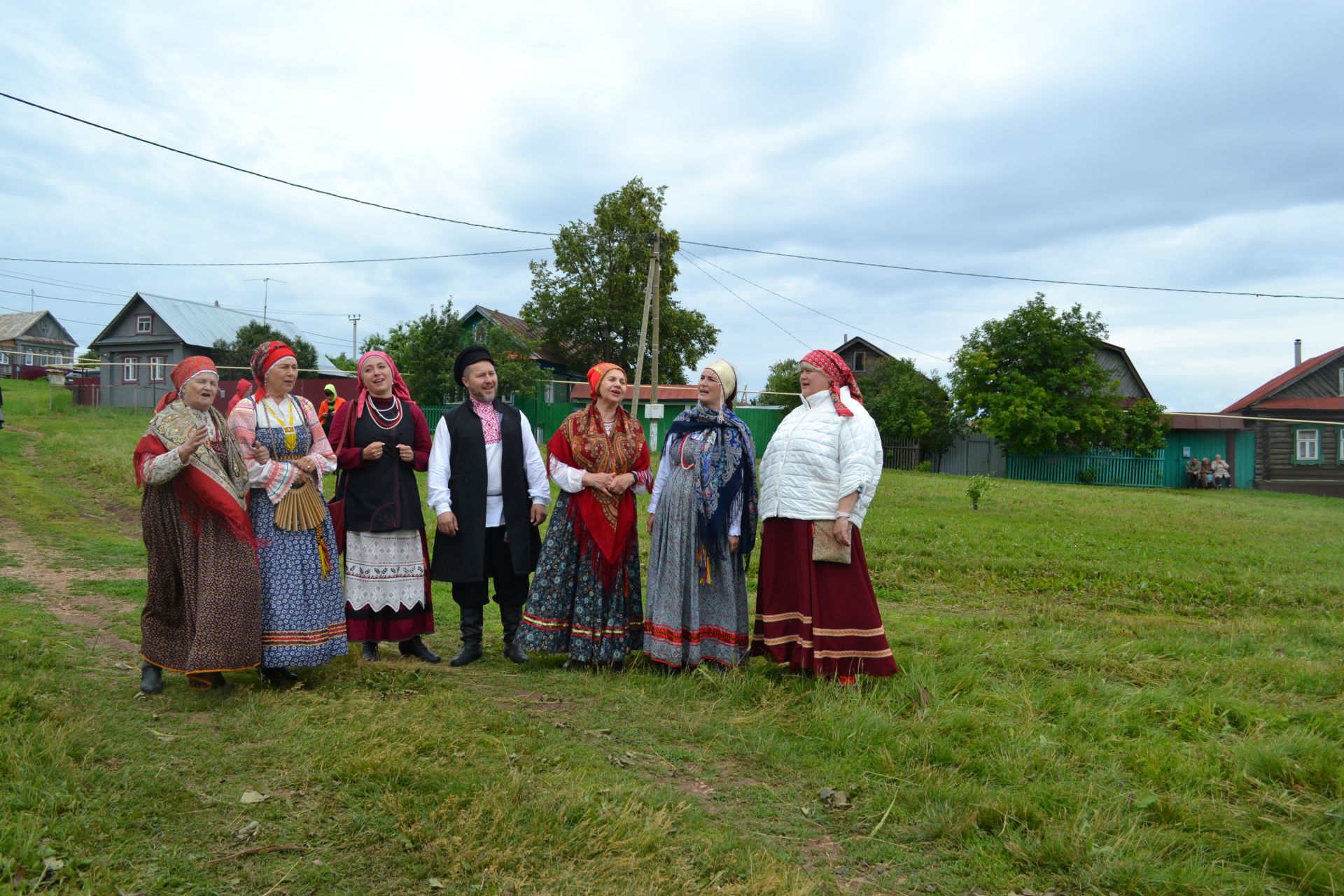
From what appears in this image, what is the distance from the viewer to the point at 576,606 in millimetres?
5039

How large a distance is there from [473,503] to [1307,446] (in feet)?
112

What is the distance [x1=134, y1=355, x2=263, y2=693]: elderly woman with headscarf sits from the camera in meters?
4.16

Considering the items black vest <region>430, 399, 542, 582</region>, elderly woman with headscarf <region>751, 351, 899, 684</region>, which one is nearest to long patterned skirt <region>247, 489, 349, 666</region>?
black vest <region>430, 399, 542, 582</region>

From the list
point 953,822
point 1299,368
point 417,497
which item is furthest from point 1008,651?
point 1299,368

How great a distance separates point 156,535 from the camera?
4.27 meters

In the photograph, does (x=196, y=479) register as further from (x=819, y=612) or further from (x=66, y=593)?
(x=66, y=593)

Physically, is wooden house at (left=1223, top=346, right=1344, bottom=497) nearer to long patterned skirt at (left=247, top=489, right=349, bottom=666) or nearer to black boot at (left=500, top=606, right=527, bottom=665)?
black boot at (left=500, top=606, right=527, bottom=665)

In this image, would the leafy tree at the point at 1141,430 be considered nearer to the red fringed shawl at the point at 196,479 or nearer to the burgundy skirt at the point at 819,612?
the burgundy skirt at the point at 819,612

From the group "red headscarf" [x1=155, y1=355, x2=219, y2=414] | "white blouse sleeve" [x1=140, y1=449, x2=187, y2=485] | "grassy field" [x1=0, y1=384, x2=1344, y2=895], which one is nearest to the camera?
"grassy field" [x1=0, y1=384, x2=1344, y2=895]

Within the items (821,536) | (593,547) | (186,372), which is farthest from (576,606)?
(186,372)

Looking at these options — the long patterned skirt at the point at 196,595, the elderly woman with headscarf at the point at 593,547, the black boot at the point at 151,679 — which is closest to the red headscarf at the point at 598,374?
the elderly woman with headscarf at the point at 593,547

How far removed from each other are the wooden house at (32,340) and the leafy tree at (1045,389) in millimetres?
49550

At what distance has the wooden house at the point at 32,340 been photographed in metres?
51.2

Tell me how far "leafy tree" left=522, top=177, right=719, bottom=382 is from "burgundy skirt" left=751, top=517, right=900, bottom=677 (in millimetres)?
29170
